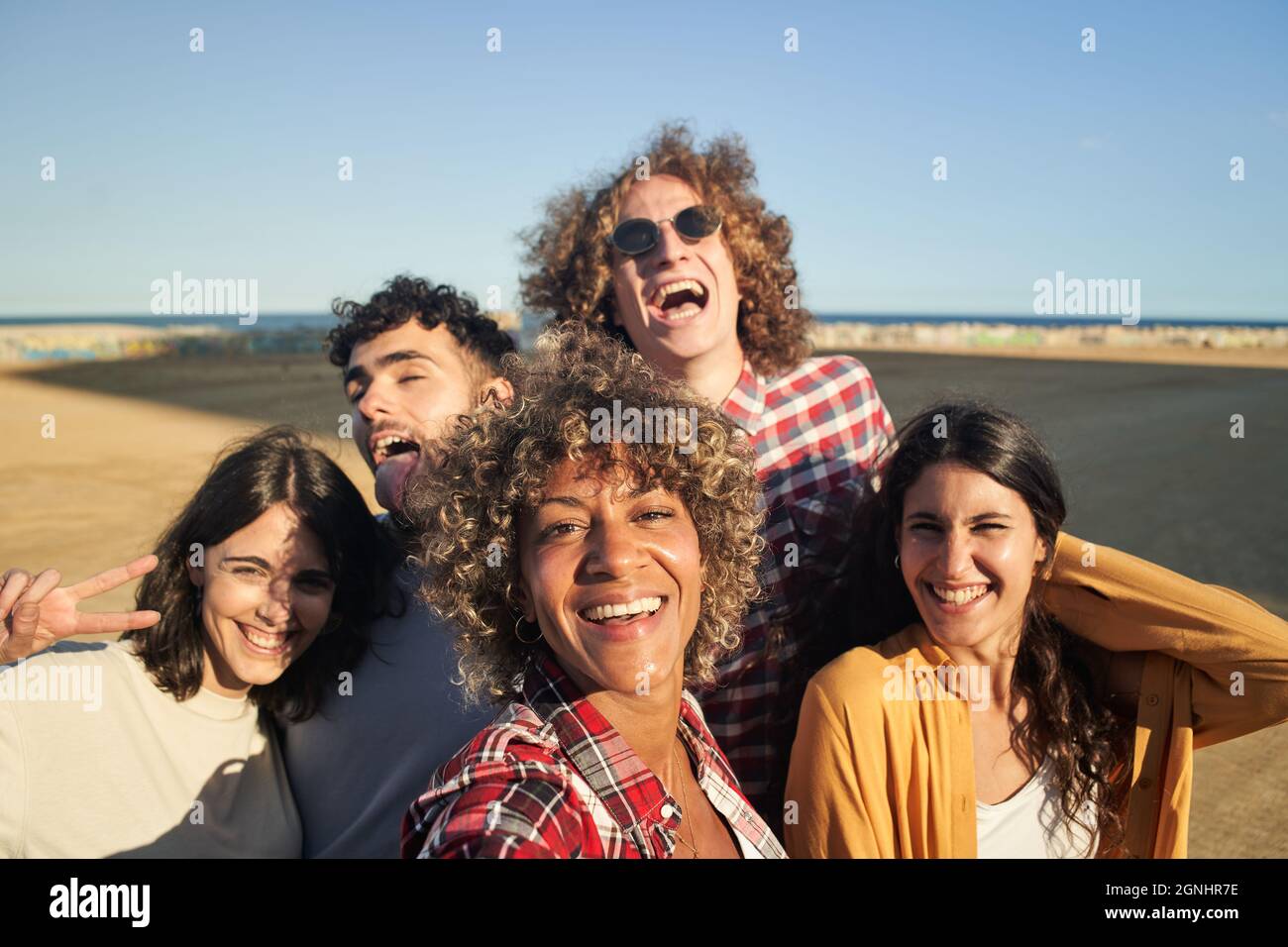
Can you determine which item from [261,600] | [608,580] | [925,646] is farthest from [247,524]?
[925,646]

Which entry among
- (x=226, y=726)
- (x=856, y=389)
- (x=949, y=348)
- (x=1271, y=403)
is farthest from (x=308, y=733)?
(x=949, y=348)

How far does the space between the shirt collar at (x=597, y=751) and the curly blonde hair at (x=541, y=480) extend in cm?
23

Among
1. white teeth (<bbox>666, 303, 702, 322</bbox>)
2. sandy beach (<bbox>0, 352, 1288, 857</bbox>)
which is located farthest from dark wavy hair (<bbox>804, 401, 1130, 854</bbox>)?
white teeth (<bbox>666, 303, 702, 322</bbox>)

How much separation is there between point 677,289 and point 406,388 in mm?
1168

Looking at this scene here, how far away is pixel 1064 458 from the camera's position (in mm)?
12633

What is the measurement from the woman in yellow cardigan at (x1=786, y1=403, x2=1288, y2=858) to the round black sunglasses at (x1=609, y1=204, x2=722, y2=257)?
4.67 feet

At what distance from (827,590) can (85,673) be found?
7.72ft

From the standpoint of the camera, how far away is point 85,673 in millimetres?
2822

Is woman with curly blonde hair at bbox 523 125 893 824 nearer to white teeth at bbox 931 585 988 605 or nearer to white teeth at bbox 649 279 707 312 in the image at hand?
white teeth at bbox 649 279 707 312

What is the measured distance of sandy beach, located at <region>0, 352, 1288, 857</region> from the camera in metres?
5.06

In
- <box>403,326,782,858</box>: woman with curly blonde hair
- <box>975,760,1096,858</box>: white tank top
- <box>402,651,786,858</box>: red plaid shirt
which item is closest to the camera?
<box>402,651,786,858</box>: red plaid shirt

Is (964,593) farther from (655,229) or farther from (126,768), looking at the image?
(126,768)

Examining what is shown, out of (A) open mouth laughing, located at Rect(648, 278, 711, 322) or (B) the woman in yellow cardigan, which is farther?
(A) open mouth laughing, located at Rect(648, 278, 711, 322)

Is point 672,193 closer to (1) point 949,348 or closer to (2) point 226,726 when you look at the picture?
(2) point 226,726
